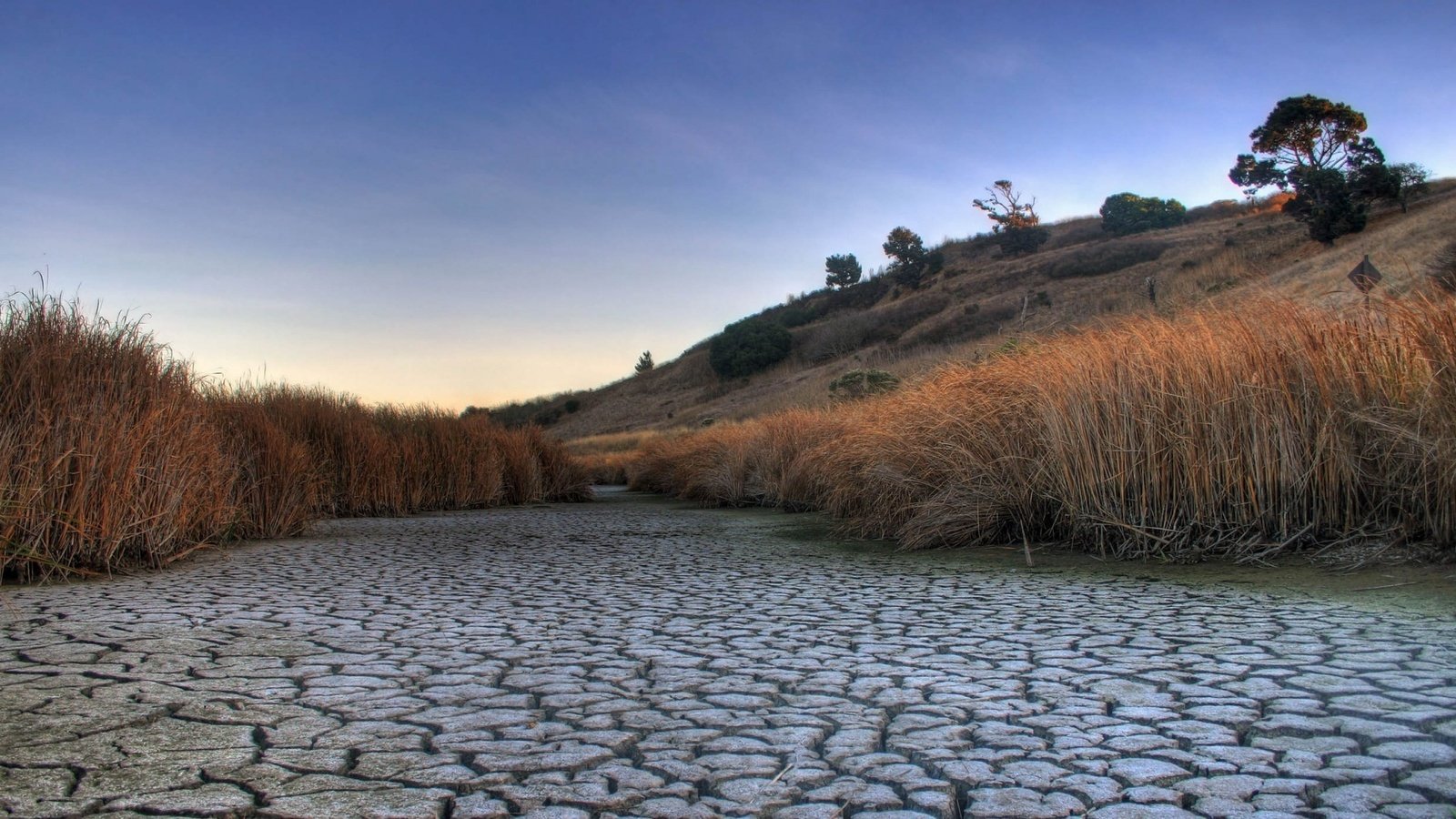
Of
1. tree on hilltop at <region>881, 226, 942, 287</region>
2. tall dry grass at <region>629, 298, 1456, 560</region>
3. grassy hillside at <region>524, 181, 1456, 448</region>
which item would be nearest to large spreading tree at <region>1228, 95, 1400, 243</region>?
grassy hillside at <region>524, 181, 1456, 448</region>

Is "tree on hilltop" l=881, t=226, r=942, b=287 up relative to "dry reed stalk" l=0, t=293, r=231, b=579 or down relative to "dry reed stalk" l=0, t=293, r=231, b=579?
up

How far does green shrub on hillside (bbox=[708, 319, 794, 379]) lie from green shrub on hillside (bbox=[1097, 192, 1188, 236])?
858 inches

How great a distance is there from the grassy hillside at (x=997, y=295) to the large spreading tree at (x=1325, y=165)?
94 centimetres

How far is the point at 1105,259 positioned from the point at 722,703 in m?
42.8

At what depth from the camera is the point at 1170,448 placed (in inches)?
217

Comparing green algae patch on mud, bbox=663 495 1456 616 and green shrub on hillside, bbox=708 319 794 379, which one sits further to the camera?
green shrub on hillside, bbox=708 319 794 379

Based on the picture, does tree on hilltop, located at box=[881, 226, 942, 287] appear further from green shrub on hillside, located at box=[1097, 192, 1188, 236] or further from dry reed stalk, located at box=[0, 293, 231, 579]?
dry reed stalk, located at box=[0, 293, 231, 579]

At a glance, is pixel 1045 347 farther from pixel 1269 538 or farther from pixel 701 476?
pixel 701 476

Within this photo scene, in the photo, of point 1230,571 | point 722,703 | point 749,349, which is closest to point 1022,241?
point 749,349

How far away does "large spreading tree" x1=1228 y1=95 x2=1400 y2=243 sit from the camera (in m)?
31.5

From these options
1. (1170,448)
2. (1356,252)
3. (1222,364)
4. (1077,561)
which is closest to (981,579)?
(1077,561)

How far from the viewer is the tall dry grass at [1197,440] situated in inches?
189

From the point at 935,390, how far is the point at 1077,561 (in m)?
2.26

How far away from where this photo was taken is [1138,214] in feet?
169
